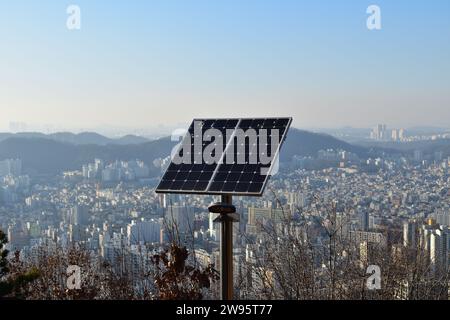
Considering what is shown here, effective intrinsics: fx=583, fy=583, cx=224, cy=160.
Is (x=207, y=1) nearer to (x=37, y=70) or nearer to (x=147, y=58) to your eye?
(x=147, y=58)

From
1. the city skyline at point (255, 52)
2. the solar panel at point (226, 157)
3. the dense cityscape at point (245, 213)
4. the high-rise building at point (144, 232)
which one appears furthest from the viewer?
the city skyline at point (255, 52)

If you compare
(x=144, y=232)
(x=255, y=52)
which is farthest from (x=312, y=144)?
(x=144, y=232)

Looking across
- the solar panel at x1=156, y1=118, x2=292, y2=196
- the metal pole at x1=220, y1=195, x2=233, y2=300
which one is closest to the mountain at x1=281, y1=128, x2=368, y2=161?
the solar panel at x1=156, y1=118, x2=292, y2=196

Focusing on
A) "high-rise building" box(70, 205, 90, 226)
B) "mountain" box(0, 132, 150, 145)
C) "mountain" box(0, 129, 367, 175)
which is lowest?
"high-rise building" box(70, 205, 90, 226)

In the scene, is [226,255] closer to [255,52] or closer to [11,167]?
[255,52]

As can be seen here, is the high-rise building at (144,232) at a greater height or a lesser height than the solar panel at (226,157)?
lesser

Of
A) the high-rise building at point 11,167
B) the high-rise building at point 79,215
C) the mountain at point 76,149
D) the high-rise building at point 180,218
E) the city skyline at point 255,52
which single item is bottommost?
the high-rise building at point 79,215

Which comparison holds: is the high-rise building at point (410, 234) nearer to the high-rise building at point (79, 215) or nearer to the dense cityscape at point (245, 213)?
the dense cityscape at point (245, 213)

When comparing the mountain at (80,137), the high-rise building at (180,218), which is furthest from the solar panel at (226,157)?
the mountain at (80,137)

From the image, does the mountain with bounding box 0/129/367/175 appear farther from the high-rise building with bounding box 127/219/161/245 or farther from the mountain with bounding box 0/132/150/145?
the high-rise building with bounding box 127/219/161/245
